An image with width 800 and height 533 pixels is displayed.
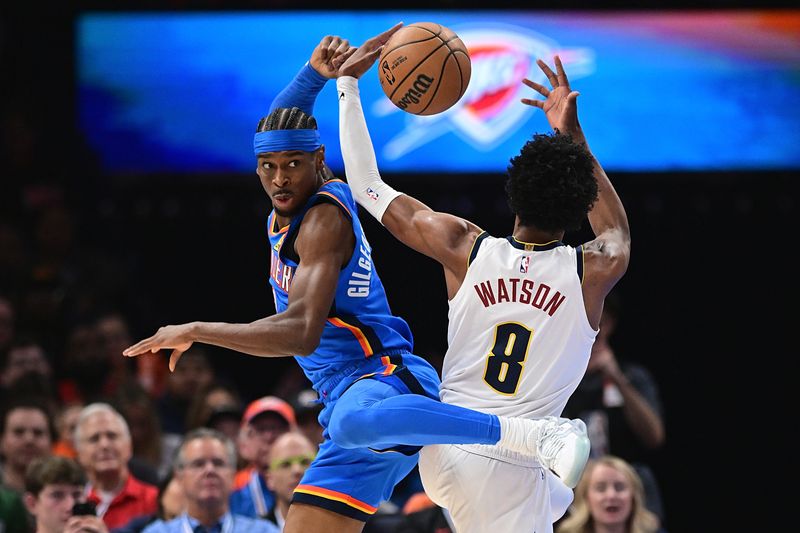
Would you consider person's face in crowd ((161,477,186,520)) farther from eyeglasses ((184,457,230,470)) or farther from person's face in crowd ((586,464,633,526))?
person's face in crowd ((586,464,633,526))

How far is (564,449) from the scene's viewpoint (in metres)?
4.96

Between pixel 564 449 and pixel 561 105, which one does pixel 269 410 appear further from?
pixel 564 449

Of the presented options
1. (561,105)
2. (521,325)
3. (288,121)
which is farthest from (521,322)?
(288,121)

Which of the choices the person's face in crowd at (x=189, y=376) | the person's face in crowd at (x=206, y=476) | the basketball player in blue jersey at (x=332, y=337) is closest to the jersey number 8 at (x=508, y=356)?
the basketball player in blue jersey at (x=332, y=337)

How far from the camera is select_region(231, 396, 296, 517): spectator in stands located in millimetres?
8398

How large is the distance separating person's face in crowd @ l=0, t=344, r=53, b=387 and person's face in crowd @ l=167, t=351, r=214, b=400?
0.99 metres

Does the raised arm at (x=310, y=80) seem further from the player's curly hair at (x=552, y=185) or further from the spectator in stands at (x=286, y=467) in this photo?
the spectator in stands at (x=286, y=467)

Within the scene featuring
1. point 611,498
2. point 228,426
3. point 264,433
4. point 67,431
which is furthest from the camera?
point 228,426

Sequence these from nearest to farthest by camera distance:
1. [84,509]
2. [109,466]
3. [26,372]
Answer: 1. [84,509]
2. [109,466]
3. [26,372]

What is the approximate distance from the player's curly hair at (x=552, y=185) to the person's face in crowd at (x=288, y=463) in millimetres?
2958

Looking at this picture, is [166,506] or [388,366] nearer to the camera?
[388,366]

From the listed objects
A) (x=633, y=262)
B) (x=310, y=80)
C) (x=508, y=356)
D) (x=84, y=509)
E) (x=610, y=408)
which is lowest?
(x=84, y=509)

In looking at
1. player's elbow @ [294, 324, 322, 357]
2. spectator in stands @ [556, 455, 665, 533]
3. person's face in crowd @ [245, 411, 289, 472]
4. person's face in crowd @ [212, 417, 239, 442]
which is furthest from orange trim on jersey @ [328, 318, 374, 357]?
person's face in crowd @ [212, 417, 239, 442]

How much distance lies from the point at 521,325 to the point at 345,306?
31.4 inches
